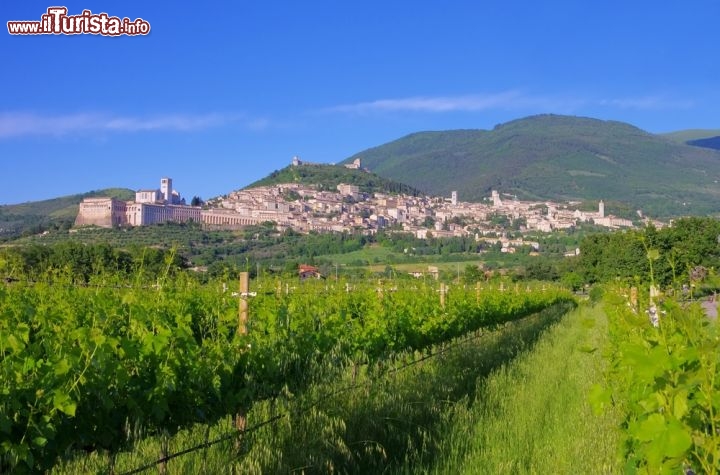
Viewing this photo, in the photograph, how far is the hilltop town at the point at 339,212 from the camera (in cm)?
10800

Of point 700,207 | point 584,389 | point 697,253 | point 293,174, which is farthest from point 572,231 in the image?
point 584,389

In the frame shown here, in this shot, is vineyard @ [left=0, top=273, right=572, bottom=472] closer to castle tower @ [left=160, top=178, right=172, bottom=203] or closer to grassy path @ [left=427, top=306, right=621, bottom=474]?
grassy path @ [left=427, top=306, right=621, bottom=474]

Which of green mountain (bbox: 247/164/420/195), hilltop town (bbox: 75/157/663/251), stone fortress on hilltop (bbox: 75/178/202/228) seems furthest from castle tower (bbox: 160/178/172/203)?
stone fortress on hilltop (bbox: 75/178/202/228)

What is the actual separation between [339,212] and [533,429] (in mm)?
133237

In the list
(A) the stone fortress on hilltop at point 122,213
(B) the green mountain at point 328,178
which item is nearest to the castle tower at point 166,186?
(B) the green mountain at point 328,178

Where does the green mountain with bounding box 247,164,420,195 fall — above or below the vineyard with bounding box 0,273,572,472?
above

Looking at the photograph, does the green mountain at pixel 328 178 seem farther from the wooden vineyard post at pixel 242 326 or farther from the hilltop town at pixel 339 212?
A: the wooden vineyard post at pixel 242 326

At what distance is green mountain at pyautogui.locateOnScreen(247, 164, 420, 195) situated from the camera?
16825 centimetres

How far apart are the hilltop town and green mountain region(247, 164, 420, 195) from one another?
2.96m

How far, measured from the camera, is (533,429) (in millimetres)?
5625

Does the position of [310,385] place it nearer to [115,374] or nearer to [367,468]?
[367,468]

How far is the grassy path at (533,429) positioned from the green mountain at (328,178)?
15556 centimetres

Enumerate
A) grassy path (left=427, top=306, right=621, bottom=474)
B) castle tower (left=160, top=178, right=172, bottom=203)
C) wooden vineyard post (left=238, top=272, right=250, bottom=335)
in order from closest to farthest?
grassy path (left=427, top=306, right=621, bottom=474), wooden vineyard post (left=238, top=272, right=250, bottom=335), castle tower (left=160, top=178, right=172, bottom=203)

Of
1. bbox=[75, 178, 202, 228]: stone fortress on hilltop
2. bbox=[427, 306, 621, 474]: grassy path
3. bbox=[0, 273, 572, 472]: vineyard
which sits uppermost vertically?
bbox=[75, 178, 202, 228]: stone fortress on hilltop
